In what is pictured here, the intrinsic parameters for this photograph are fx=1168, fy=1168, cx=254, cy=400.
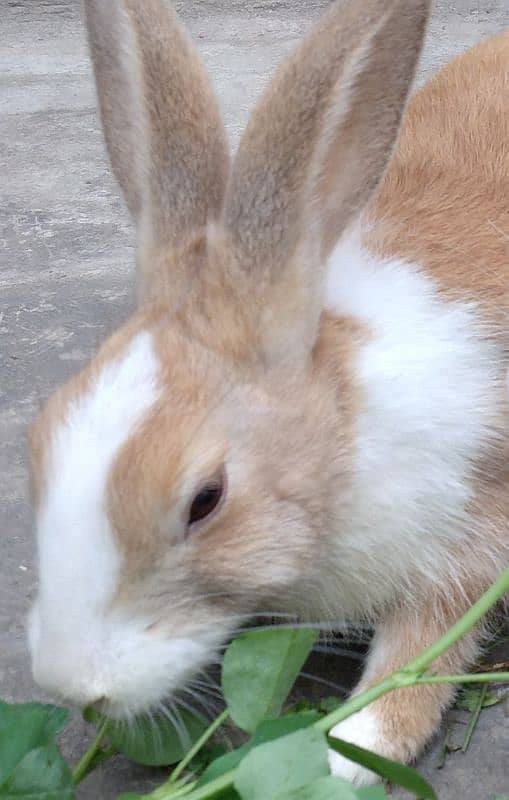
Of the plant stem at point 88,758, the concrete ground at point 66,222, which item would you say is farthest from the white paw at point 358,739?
the plant stem at point 88,758

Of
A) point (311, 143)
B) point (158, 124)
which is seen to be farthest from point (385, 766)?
point (158, 124)

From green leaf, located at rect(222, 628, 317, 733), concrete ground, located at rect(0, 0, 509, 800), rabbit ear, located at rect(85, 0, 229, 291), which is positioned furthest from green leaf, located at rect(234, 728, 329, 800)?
rabbit ear, located at rect(85, 0, 229, 291)

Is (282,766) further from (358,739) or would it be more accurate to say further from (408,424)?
(408,424)

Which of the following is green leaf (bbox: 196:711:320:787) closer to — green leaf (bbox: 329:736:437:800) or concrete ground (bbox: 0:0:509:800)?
green leaf (bbox: 329:736:437:800)

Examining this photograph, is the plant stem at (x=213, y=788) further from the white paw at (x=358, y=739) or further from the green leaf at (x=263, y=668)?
the white paw at (x=358, y=739)

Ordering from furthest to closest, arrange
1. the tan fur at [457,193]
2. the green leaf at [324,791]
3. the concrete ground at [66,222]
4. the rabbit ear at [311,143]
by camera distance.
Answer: the tan fur at [457,193], the concrete ground at [66,222], the rabbit ear at [311,143], the green leaf at [324,791]
